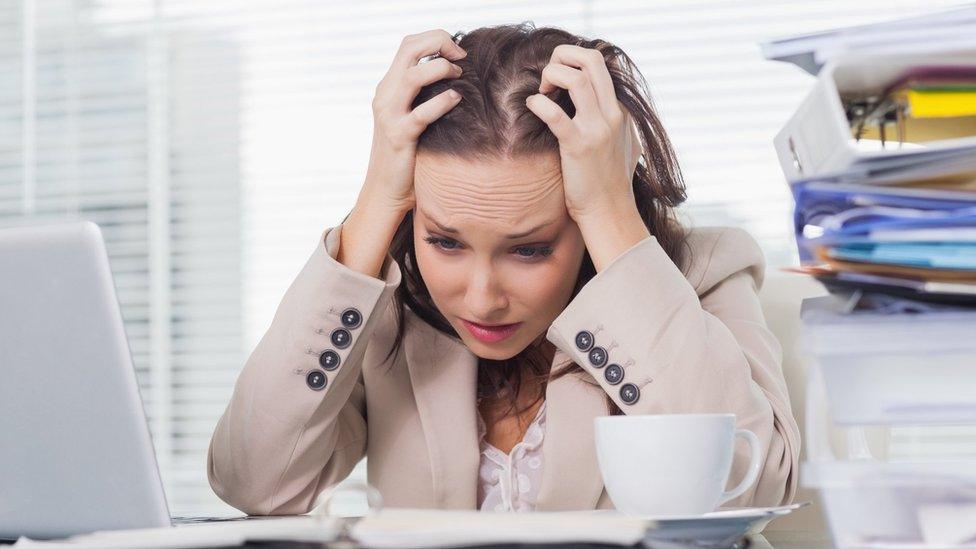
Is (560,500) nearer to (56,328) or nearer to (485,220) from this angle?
(485,220)

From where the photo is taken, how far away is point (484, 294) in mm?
1100

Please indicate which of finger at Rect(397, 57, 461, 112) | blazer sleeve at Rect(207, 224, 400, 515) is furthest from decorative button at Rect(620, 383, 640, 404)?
finger at Rect(397, 57, 461, 112)

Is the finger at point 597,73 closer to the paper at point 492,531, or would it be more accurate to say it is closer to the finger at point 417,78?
the finger at point 417,78

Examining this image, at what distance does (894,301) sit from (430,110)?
0.62 meters

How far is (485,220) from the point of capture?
1.08 metres

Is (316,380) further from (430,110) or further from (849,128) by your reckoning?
(849,128)

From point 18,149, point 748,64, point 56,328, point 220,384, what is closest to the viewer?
point 56,328

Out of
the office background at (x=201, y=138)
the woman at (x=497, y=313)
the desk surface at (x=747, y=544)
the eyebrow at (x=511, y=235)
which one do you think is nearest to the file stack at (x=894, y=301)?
the desk surface at (x=747, y=544)

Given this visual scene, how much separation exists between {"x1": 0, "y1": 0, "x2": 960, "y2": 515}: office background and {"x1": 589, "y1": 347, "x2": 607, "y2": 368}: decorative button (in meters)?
1.97

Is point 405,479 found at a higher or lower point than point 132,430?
lower

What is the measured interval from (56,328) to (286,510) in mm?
582

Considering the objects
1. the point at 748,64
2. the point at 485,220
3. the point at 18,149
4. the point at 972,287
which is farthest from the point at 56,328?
the point at 18,149

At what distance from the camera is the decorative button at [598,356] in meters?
0.98

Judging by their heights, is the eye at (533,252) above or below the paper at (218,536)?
below
